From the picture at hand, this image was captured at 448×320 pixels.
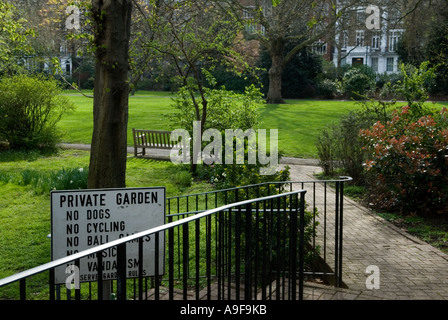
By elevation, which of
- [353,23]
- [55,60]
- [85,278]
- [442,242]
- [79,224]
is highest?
[353,23]

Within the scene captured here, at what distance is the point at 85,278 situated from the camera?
459 cm

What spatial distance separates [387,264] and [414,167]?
359 centimetres

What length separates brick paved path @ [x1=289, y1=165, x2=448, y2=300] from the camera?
5.97m

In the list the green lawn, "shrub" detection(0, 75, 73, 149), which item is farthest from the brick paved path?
"shrub" detection(0, 75, 73, 149)

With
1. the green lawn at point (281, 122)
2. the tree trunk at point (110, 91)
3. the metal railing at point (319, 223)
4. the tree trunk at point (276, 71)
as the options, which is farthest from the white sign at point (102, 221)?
the tree trunk at point (276, 71)

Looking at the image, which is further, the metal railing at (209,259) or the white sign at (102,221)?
the white sign at (102,221)

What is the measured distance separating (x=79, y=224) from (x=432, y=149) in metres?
7.76

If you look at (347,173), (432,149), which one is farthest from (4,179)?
(432,149)

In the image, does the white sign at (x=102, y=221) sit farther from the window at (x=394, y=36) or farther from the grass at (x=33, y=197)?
the window at (x=394, y=36)

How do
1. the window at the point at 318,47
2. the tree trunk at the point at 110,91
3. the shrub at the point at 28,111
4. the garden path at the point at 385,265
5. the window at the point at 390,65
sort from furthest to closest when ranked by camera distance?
the window at the point at 390,65
the window at the point at 318,47
the shrub at the point at 28,111
the tree trunk at the point at 110,91
the garden path at the point at 385,265

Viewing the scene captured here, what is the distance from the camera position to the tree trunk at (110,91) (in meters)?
6.54

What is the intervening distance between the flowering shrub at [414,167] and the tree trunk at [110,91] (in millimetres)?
5794

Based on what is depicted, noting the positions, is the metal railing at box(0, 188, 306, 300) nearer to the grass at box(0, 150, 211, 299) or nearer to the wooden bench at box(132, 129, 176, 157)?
the grass at box(0, 150, 211, 299)
